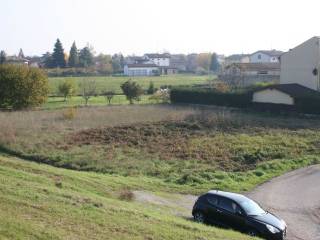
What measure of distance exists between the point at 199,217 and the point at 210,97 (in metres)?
39.0

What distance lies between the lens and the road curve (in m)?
18.8

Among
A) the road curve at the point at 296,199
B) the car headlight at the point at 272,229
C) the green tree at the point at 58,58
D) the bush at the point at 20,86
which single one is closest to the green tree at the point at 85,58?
the green tree at the point at 58,58

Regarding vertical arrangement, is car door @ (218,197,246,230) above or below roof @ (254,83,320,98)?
below

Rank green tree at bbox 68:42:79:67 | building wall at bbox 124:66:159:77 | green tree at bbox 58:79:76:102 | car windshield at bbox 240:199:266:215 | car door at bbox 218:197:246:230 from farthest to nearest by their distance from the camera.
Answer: building wall at bbox 124:66:159:77, green tree at bbox 68:42:79:67, green tree at bbox 58:79:76:102, car windshield at bbox 240:199:266:215, car door at bbox 218:197:246:230

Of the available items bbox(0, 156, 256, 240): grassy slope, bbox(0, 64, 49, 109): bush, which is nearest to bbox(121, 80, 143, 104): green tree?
bbox(0, 64, 49, 109): bush

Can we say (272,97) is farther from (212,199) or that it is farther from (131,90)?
(212,199)

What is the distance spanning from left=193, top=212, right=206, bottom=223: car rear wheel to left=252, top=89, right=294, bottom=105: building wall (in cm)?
3206

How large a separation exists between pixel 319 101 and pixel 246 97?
844cm

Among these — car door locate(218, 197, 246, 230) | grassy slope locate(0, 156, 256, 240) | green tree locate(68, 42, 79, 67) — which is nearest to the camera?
grassy slope locate(0, 156, 256, 240)

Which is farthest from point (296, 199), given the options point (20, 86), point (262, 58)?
point (262, 58)

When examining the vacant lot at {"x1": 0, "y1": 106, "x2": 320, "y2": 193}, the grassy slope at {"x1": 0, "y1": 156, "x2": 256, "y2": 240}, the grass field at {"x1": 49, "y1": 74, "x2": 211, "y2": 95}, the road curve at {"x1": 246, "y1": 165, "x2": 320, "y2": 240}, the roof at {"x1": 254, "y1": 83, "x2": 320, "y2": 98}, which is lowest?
the road curve at {"x1": 246, "y1": 165, "x2": 320, "y2": 240}

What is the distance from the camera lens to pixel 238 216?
16406mm

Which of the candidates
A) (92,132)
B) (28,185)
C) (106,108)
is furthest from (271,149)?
(106,108)

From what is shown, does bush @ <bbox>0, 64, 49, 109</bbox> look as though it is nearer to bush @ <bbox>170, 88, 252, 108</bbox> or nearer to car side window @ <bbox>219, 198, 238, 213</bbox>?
bush @ <bbox>170, 88, 252, 108</bbox>
